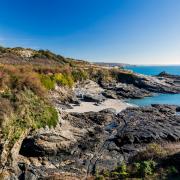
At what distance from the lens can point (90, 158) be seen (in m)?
19.0

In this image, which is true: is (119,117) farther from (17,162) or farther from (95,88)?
(95,88)

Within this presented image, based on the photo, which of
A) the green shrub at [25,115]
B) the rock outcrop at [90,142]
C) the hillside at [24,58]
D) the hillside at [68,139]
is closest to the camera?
the hillside at [68,139]

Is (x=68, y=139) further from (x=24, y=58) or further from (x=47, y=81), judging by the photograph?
(x=24, y=58)

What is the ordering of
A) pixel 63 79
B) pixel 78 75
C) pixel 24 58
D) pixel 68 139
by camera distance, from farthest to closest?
1. pixel 24 58
2. pixel 78 75
3. pixel 63 79
4. pixel 68 139

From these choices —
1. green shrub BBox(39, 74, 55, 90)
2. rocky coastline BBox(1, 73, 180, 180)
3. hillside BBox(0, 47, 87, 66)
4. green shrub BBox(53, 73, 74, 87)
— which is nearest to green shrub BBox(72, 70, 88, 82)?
green shrub BBox(53, 73, 74, 87)

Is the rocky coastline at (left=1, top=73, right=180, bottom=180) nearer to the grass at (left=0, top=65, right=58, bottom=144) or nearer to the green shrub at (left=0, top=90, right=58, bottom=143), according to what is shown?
the green shrub at (left=0, top=90, right=58, bottom=143)

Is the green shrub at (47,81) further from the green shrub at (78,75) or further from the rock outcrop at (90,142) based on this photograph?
the green shrub at (78,75)

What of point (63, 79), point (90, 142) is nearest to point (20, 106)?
point (90, 142)

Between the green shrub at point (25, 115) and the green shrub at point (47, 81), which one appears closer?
the green shrub at point (25, 115)

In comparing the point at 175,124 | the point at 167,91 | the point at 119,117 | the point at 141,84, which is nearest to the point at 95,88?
the point at 141,84

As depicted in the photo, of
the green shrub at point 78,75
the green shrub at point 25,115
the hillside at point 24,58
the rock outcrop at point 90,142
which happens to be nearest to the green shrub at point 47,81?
the hillside at point 24,58

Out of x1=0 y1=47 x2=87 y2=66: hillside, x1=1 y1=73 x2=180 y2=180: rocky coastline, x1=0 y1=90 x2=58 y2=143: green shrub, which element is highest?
x1=0 y1=47 x2=87 y2=66: hillside

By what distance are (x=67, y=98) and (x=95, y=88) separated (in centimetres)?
1887

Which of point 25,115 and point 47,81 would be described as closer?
point 25,115
